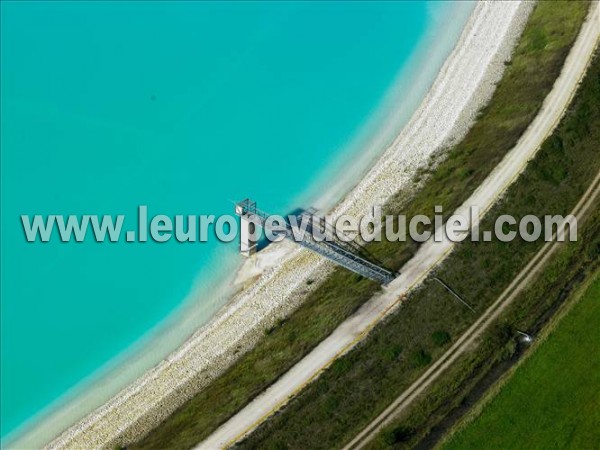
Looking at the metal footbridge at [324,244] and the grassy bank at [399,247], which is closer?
the grassy bank at [399,247]

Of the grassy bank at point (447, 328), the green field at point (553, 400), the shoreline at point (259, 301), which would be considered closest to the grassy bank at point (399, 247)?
the shoreline at point (259, 301)

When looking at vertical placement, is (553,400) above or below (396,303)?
below

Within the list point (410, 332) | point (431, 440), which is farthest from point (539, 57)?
point (431, 440)

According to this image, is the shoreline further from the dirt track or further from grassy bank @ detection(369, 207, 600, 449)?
grassy bank @ detection(369, 207, 600, 449)

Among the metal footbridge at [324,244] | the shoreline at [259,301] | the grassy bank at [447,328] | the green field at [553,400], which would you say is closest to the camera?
the green field at [553,400]

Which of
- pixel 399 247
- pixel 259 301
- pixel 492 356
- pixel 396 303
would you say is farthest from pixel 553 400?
pixel 259 301

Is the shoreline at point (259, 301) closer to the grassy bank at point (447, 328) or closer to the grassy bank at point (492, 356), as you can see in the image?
the grassy bank at point (447, 328)

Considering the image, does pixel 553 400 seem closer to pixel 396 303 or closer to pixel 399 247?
pixel 396 303
